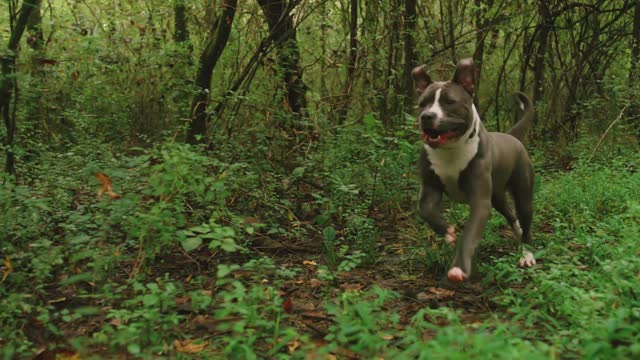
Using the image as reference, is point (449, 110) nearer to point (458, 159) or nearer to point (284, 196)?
point (458, 159)

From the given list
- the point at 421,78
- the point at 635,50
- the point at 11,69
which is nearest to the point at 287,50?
the point at 421,78

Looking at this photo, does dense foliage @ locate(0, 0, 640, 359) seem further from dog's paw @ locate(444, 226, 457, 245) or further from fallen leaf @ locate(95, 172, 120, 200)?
dog's paw @ locate(444, 226, 457, 245)

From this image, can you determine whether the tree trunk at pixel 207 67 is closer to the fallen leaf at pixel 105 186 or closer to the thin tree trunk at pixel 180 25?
the fallen leaf at pixel 105 186

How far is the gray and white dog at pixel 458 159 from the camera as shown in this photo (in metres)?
3.93

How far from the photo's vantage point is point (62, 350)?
317 centimetres

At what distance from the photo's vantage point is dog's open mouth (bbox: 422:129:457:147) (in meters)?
3.95

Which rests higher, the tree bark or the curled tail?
the tree bark

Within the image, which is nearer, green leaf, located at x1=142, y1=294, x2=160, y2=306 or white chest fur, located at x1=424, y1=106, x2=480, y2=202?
green leaf, located at x1=142, y1=294, x2=160, y2=306

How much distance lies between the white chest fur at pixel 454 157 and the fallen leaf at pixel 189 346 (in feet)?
6.57

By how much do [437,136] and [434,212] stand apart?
567 millimetres

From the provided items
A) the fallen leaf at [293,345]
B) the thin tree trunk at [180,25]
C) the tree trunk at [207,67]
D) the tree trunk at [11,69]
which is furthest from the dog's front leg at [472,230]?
the thin tree trunk at [180,25]

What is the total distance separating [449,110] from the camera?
397cm

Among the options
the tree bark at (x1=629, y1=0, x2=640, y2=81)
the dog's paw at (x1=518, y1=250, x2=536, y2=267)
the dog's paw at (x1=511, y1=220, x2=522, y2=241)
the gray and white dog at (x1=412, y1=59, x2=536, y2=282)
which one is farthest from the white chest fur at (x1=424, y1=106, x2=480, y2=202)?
the tree bark at (x1=629, y1=0, x2=640, y2=81)

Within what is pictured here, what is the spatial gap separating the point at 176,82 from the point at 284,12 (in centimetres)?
153
